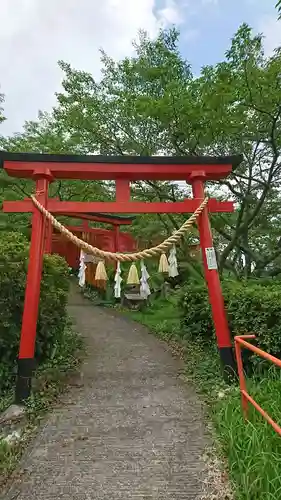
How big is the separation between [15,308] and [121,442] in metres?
2.32

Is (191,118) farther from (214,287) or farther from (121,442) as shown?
(121,442)

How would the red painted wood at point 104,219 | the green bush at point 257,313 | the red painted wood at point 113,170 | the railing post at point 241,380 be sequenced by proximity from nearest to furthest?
the railing post at point 241,380, the green bush at point 257,313, the red painted wood at point 113,170, the red painted wood at point 104,219

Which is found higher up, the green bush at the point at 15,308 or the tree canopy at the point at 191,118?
the tree canopy at the point at 191,118

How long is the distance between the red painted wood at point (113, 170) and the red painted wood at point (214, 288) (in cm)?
21


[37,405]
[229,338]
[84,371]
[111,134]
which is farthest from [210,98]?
[37,405]

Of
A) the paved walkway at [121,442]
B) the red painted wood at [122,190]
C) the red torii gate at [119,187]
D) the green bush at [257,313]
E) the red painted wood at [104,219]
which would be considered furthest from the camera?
the red painted wood at [104,219]

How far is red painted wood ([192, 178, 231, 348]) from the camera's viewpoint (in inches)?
187

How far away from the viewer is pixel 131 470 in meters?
3.00

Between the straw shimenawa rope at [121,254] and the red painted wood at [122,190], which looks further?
the red painted wood at [122,190]

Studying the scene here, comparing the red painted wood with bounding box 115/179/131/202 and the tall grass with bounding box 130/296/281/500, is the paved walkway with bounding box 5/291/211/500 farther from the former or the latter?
the red painted wood with bounding box 115/179/131/202

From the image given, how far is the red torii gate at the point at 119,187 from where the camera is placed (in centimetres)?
467

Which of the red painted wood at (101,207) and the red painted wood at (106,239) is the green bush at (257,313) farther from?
the red painted wood at (106,239)

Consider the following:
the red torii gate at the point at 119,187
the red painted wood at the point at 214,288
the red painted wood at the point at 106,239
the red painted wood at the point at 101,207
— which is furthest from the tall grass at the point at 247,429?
the red painted wood at the point at 106,239

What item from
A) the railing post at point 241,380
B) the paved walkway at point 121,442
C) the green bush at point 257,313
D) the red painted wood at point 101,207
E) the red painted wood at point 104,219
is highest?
the red painted wood at point 104,219
